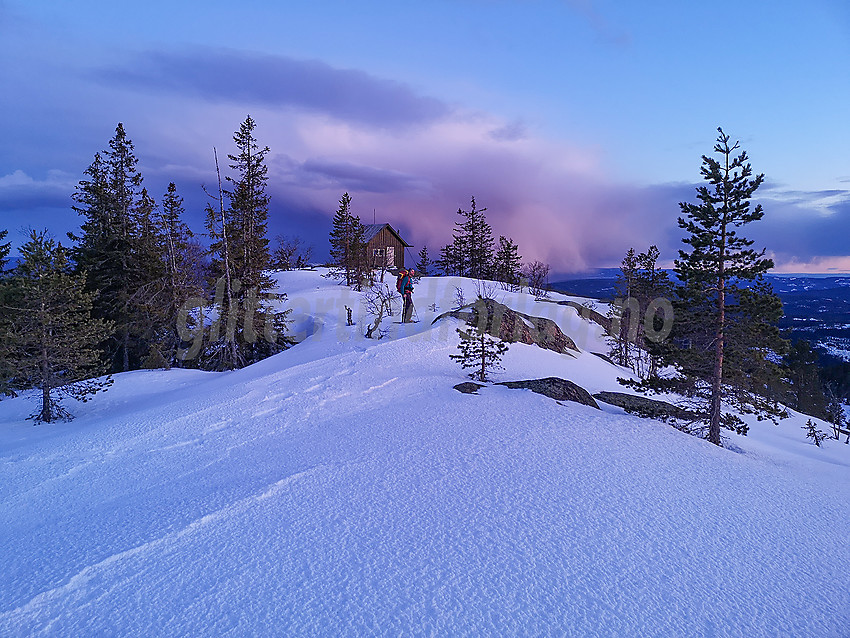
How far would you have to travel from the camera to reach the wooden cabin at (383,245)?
155 feet

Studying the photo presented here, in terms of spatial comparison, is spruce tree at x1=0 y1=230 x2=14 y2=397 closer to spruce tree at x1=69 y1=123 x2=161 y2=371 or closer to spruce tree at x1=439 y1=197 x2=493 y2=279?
spruce tree at x1=69 y1=123 x2=161 y2=371

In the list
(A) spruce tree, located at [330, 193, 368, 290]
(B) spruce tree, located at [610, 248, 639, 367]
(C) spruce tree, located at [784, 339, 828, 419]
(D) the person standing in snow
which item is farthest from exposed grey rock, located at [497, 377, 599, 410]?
(C) spruce tree, located at [784, 339, 828, 419]

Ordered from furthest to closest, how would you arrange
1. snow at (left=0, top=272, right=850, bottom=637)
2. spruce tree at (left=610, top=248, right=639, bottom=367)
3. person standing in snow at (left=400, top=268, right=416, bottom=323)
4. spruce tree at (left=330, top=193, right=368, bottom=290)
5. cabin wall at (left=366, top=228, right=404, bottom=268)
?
1. cabin wall at (left=366, top=228, right=404, bottom=268)
2. spruce tree at (left=330, top=193, right=368, bottom=290)
3. spruce tree at (left=610, top=248, right=639, bottom=367)
4. person standing in snow at (left=400, top=268, right=416, bottom=323)
5. snow at (left=0, top=272, right=850, bottom=637)

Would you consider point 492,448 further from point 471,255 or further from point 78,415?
point 471,255

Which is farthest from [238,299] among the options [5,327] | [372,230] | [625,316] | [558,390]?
[372,230]

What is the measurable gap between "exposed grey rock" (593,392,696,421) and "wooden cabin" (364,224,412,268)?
36.9 m

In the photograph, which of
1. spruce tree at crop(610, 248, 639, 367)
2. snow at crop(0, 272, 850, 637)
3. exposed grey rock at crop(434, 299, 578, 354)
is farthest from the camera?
spruce tree at crop(610, 248, 639, 367)

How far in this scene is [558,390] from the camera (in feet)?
28.5

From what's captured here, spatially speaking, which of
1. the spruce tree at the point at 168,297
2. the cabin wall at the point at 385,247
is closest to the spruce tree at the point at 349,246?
the cabin wall at the point at 385,247

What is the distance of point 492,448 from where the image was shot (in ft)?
18.3

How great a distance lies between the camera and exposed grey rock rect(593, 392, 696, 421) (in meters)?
8.82

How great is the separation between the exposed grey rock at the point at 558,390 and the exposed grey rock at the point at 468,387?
84 cm

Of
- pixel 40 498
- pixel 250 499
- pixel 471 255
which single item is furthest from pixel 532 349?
pixel 471 255

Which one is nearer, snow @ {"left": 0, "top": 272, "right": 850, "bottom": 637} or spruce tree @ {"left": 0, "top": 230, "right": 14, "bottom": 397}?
snow @ {"left": 0, "top": 272, "right": 850, "bottom": 637}
